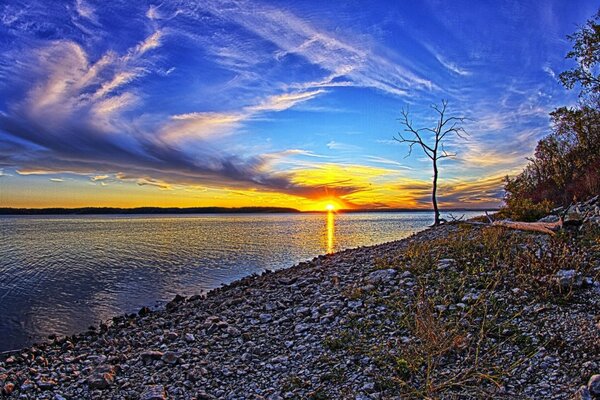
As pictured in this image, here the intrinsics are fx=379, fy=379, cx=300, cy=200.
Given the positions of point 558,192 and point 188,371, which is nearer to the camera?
point 188,371

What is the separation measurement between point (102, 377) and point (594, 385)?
802 cm

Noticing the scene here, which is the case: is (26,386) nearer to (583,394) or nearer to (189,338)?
(189,338)

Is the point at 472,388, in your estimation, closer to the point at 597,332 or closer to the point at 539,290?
the point at 597,332

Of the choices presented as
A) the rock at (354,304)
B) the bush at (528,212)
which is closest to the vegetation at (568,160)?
the bush at (528,212)

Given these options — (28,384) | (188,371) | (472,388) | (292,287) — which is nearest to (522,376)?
(472,388)

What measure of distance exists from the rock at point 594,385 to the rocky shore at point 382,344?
0.02m

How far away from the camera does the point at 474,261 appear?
11.3 m

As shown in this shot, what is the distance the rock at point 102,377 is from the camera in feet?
23.0

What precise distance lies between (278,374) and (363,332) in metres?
2.04

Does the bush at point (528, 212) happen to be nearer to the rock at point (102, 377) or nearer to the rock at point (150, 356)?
the rock at point (150, 356)

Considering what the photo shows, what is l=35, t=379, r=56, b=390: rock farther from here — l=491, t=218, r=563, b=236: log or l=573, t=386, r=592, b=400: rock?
l=491, t=218, r=563, b=236: log

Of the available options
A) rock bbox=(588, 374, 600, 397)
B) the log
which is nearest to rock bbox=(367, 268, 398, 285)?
rock bbox=(588, 374, 600, 397)

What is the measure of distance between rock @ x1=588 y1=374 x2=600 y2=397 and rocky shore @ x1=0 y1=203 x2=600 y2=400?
21 millimetres

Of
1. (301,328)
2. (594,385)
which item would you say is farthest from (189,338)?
(594,385)
